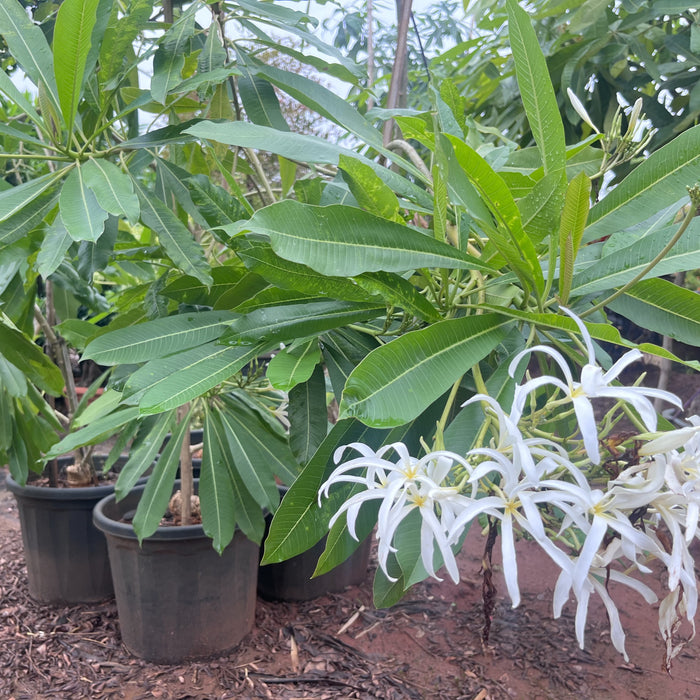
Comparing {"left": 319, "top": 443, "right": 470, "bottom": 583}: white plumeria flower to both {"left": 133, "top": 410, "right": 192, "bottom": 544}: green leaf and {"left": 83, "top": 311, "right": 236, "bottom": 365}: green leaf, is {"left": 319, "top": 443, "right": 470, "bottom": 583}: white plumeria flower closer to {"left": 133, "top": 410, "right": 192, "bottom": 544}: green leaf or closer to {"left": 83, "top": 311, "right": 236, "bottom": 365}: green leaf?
{"left": 83, "top": 311, "right": 236, "bottom": 365}: green leaf

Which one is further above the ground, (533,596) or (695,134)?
(695,134)

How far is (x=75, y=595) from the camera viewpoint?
1.88 metres

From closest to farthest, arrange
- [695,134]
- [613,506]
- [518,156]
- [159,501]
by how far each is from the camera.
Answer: [613,506] → [695,134] → [518,156] → [159,501]

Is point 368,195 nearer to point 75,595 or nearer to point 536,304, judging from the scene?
point 536,304

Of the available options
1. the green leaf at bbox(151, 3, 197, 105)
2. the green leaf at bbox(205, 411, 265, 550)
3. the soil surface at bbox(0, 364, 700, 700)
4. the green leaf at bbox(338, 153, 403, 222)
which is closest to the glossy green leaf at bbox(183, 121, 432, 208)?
the green leaf at bbox(338, 153, 403, 222)

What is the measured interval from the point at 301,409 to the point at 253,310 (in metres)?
0.20

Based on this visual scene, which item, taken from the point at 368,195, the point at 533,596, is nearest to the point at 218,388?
the point at 368,195

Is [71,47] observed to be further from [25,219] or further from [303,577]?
[303,577]

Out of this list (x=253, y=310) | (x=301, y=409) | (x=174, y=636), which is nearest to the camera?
(x=253, y=310)

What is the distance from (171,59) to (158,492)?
920 mm

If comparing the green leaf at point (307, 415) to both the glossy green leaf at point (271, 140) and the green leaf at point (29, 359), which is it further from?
the green leaf at point (29, 359)

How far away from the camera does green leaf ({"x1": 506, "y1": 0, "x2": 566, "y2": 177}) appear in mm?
560

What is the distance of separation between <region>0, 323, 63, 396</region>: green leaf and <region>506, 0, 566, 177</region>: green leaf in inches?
43.2

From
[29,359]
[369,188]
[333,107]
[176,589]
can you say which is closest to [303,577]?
[176,589]
